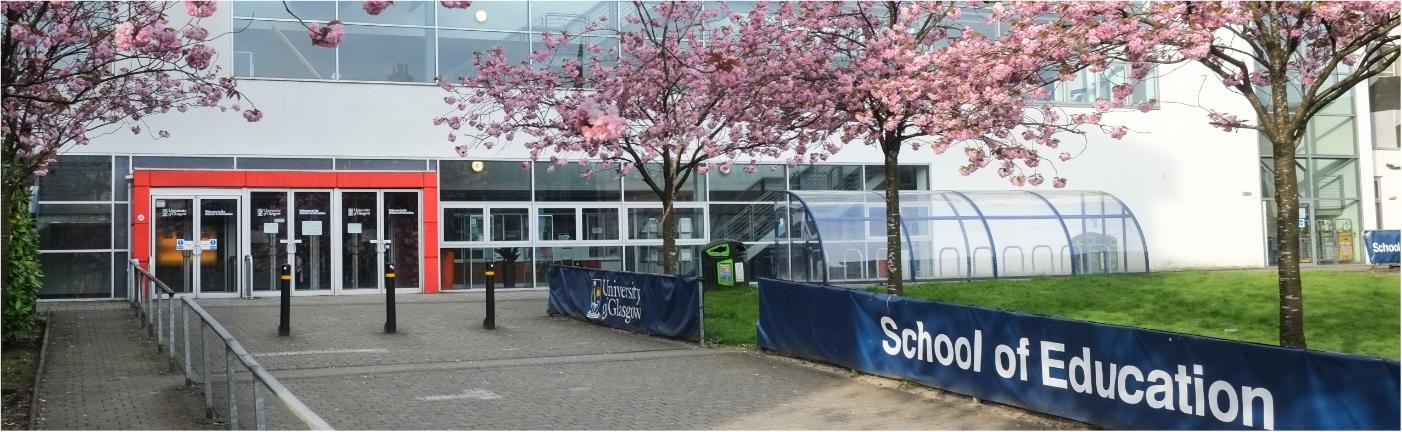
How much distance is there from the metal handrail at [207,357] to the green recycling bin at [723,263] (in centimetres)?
1050

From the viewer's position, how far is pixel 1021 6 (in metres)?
13.1

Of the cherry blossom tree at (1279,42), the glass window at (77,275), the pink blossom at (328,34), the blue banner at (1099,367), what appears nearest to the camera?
the blue banner at (1099,367)

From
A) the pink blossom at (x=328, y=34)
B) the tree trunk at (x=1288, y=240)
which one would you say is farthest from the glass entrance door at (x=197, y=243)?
the tree trunk at (x=1288, y=240)

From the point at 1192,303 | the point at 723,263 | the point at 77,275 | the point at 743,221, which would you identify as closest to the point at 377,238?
the point at 77,275

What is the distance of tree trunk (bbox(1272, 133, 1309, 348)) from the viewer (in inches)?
452

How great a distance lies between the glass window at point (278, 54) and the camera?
23609 millimetres

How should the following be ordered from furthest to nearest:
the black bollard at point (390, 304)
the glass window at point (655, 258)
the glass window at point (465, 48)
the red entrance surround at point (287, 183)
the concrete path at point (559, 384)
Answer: the glass window at point (655, 258), the glass window at point (465, 48), the red entrance surround at point (287, 183), the black bollard at point (390, 304), the concrete path at point (559, 384)

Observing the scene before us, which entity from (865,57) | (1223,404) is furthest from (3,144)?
(1223,404)

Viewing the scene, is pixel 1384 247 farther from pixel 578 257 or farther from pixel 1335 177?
pixel 578 257

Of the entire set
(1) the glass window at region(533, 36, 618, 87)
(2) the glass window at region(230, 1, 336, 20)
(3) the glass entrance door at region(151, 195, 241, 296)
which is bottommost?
(3) the glass entrance door at region(151, 195, 241, 296)

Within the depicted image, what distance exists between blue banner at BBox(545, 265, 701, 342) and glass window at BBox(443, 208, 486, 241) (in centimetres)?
661

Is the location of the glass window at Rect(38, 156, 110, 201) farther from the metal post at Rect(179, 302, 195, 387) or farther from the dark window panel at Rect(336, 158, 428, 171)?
the metal post at Rect(179, 302, 195, 387)

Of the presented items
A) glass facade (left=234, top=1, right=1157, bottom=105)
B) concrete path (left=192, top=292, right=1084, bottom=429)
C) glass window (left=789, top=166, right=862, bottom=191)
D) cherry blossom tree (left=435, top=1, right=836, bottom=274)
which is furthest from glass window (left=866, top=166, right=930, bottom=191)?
concrete path (left=192, top=292, right=1084, bottom=429)

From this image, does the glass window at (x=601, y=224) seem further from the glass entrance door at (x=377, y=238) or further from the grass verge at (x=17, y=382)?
the grass verge at (x=17, y=382)
